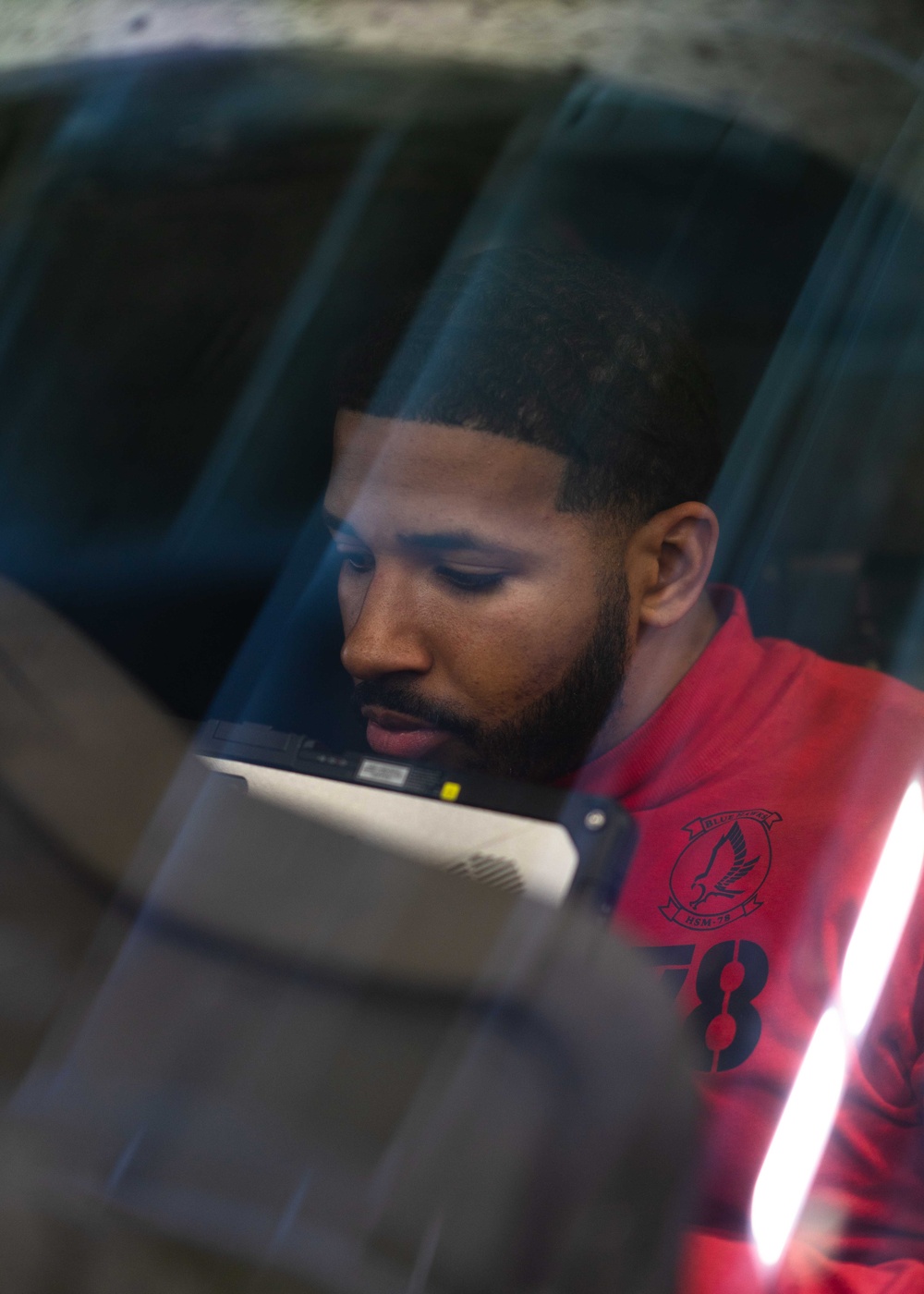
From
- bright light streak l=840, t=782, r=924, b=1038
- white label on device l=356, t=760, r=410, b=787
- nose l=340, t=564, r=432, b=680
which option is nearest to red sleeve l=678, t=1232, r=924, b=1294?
bright light streak l=840, t=782, r=924, b=1038

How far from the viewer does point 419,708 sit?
96cm

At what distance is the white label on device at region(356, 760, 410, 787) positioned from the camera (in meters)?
0.64

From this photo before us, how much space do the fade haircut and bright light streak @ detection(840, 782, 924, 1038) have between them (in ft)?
1.21

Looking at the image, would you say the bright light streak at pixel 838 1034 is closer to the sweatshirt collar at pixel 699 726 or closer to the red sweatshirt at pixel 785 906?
the red sweatshirt at pixel 785 906

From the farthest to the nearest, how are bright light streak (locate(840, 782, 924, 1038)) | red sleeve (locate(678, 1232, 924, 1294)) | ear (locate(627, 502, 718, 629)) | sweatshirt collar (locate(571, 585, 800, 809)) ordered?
ear (locate(627, 502, 718, 629))
sweatshirt collar (locate(571, 585, 800, 809))
bright light streak (locate(840, 782, 924, 1038))
red sleeve (locate(678, 1232, 924, 1294))

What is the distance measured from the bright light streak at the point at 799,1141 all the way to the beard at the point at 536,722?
289 millimetres

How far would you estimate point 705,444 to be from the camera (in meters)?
1.10

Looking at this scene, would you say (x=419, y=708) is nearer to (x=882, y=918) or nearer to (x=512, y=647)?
(x=512, y=647)

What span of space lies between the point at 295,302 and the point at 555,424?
75 cm

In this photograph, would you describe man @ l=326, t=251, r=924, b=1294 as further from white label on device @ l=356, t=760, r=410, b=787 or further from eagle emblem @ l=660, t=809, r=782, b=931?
white label on device @ l=356, t=760, r=410, b=787

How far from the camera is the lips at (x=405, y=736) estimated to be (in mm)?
953

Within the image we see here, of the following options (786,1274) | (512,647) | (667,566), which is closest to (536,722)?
(512,647)

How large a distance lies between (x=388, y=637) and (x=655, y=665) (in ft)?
0.79

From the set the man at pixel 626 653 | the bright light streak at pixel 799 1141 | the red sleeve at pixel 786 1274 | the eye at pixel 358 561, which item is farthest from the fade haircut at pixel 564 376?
the red sleeve at pixel 786 1274
